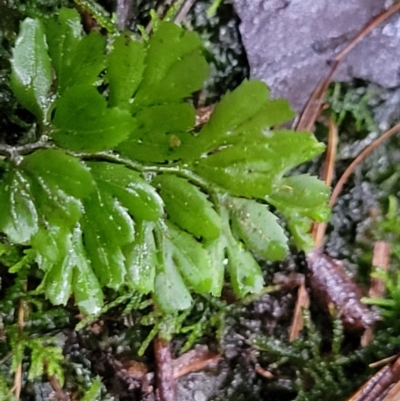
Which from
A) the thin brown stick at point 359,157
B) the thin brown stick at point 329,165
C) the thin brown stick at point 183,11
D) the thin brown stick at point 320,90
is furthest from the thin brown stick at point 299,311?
the thin brown stick at point 183,11

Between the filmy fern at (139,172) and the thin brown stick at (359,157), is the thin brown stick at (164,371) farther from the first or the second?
the thin brown stick at (359,157)

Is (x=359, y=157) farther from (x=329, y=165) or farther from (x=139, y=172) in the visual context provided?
(x=139, y=172)

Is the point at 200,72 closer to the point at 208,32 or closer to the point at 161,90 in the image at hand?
the point at 161,90

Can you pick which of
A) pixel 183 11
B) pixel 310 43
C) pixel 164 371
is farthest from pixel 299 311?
pixel 183 11

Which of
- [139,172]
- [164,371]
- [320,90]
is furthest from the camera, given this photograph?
[320,90]

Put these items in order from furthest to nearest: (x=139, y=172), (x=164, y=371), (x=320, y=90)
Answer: (x=320, y=90)
(x=164, y=371)
(x=139, y=172)

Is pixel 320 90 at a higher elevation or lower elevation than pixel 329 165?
higher

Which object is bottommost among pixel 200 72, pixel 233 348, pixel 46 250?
pixel 233 348

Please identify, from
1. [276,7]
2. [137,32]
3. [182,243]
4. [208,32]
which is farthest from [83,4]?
[182,243]

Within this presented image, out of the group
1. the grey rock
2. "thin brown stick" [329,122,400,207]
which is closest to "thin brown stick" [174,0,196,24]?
the grey rock
